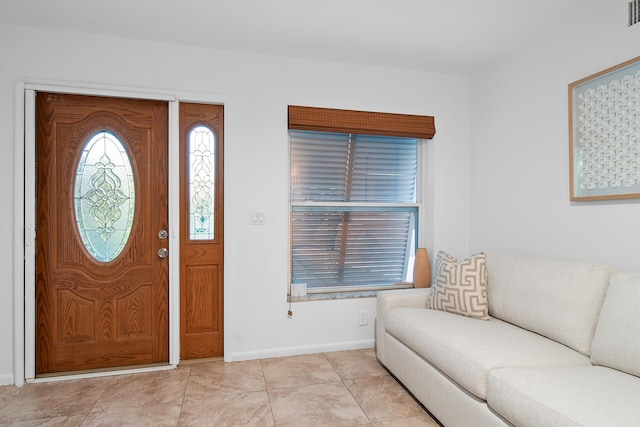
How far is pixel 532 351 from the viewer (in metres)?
1.75

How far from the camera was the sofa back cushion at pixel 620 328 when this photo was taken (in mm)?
1515

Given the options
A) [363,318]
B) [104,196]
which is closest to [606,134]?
[363,318]

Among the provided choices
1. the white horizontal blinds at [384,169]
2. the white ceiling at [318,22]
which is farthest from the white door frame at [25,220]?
the white horizontal blinds at [384,169]

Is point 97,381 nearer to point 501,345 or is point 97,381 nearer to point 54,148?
point 54,148

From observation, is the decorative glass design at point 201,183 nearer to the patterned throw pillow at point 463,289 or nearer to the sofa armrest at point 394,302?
the sofa armrest at point 394,302

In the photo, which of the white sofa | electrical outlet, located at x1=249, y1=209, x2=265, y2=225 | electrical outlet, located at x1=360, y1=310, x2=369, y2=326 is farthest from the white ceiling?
electrical outlet, located at x1=360, y1=310, x2=369, y2=326

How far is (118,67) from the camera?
8.39 ft

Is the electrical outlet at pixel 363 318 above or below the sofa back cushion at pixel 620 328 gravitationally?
below

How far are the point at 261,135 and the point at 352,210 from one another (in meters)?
1.04

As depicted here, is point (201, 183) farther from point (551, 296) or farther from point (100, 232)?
point (551, 296)

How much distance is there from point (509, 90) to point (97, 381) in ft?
12.5

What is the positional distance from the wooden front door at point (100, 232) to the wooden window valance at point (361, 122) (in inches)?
42.1

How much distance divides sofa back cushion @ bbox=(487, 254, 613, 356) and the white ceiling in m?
1.61

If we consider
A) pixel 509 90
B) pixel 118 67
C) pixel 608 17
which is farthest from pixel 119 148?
pixel 608 17
